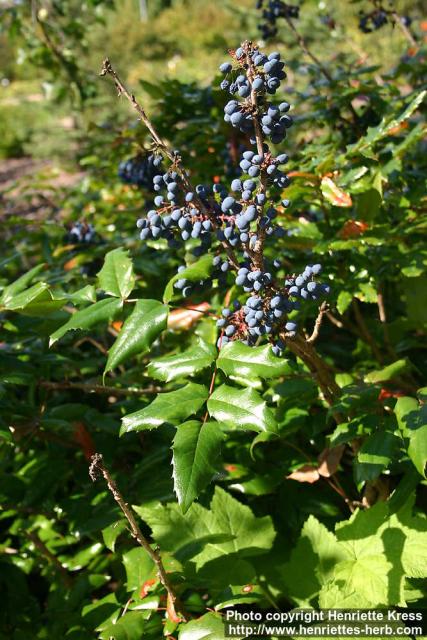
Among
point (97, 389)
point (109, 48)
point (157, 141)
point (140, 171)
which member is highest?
point (109, 48)

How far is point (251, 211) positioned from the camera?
1.20 m

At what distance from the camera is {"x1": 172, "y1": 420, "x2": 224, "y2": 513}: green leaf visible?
111cm

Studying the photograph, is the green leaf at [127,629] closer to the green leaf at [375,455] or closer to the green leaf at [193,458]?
the green leaf at [193,458]

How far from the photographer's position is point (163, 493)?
5.60ft

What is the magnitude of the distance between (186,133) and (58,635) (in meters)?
1.92

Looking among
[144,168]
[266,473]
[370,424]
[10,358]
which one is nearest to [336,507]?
[266,473]

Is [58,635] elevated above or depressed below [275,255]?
below

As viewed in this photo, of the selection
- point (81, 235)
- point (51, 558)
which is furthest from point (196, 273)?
point (81, 235)

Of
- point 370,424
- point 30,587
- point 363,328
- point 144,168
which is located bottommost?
point 30,587

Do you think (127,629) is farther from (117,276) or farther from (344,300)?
(344,300)

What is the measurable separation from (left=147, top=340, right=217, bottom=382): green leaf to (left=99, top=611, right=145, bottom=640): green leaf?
0.59 m

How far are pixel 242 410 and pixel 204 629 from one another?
54 centimetres

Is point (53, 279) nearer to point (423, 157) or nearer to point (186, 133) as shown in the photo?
point (186, 133)

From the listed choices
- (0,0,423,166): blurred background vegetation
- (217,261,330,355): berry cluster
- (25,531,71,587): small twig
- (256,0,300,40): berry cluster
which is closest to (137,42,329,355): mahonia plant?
(217,261,330,355): berry cluster
